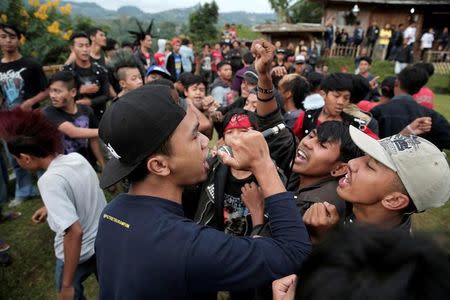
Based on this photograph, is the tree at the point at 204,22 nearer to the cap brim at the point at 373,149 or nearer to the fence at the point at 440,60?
the fence at the point at 440,60

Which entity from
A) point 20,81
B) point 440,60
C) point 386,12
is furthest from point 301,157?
point 386,12

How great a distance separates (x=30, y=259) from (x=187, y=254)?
10.9 feet

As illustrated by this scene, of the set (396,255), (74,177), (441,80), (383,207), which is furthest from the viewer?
(441,80)

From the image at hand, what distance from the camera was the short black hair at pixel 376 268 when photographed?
66 centimetres

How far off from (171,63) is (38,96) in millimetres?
4942

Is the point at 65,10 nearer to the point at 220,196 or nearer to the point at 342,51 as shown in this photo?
the point at 220,196

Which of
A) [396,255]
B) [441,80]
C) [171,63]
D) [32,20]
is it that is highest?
[32,20]

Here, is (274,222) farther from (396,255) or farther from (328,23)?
(328,23)

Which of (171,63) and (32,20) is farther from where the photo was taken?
(171,63)

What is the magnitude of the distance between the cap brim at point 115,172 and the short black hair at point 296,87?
140 inches

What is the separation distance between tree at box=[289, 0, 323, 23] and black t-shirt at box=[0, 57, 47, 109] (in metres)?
41.7

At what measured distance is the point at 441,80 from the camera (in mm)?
16750

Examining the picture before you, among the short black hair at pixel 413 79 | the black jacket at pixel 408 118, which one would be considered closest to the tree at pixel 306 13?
the short black hair at pixel 413 79

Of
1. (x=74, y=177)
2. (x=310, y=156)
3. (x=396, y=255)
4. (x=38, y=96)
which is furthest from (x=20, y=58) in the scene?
(x=396, y=255)
